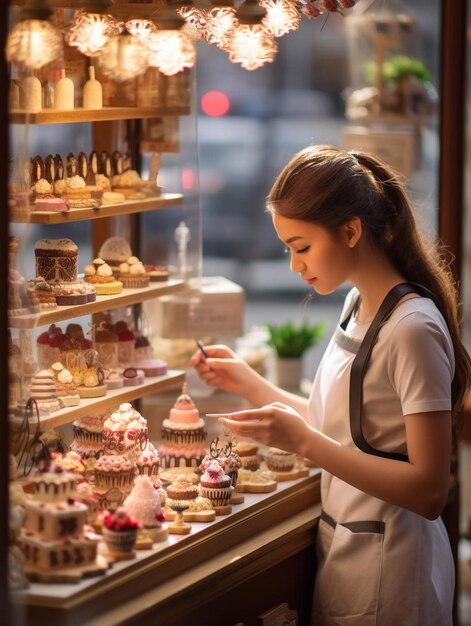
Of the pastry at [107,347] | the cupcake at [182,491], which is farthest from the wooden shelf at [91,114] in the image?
the cupcake at [182,491]

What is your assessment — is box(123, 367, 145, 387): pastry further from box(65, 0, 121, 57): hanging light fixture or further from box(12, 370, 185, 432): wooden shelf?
box(65, 0, 121, 57): hanging light fixture

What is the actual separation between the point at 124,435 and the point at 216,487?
24cm

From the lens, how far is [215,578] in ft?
7.75

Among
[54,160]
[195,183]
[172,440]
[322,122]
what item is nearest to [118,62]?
[54,160]

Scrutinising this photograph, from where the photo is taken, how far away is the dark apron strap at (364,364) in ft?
8.16

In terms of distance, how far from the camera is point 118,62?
2.63m

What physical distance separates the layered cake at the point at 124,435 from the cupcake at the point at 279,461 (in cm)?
41

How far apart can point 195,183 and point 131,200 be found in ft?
1.00

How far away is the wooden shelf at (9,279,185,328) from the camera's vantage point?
2281 millimetres

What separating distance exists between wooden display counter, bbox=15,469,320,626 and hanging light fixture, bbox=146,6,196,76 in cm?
103

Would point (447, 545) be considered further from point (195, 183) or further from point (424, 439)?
point (195, 183)

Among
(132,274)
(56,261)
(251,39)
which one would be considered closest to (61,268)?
(56,261)

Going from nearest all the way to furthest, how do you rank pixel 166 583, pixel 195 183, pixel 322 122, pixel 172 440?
pixel 166 583 → pixel 172 440 → pixel 195 183 → pixel 322 122

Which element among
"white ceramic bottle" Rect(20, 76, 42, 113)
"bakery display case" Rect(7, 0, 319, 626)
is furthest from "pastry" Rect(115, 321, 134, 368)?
"white ceramic bottle" Rect(20, 76, 42, 113)
